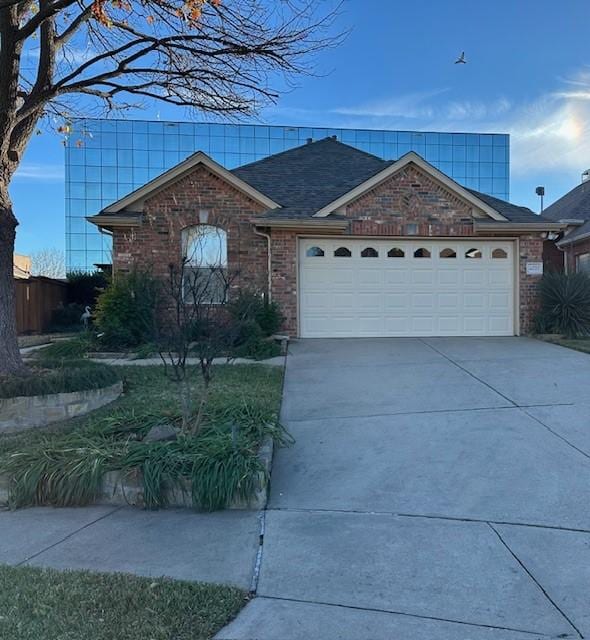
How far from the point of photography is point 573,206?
22328 mm

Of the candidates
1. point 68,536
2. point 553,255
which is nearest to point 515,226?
point 553,255

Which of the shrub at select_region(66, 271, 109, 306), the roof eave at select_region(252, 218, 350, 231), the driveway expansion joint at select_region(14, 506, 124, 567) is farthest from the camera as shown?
the shrub at select_region(66, 271, 109, 306)

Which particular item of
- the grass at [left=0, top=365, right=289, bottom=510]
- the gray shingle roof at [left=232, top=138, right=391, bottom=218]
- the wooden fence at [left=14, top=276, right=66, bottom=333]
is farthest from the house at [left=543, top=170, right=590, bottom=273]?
the wooden fence at [left=14, top=276, right=66, bottom=333]

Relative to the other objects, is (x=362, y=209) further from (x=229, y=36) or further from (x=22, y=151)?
(x=22, y=151)

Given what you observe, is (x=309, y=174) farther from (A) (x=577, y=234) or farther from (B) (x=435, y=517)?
(B) (x=435, y=517)

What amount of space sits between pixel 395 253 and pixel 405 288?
36.3 inches

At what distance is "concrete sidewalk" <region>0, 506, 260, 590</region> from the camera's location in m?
3.39

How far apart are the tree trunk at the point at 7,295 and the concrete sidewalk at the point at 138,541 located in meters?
3.41

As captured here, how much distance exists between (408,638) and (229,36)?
26.3 ft

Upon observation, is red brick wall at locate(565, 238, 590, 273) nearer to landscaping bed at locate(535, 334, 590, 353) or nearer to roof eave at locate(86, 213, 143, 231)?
landscaping bed at locate(535, 334, 590, 353)

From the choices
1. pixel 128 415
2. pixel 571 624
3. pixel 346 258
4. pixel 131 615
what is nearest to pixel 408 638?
pixel 571 624

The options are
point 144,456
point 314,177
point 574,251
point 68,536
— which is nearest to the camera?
point 68,536

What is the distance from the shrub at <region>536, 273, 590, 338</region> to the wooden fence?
1482 cm

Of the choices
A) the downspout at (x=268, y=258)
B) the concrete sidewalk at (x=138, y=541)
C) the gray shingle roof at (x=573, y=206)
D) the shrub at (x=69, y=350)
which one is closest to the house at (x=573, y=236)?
the gray shingle roof at (x=573, y=206)
